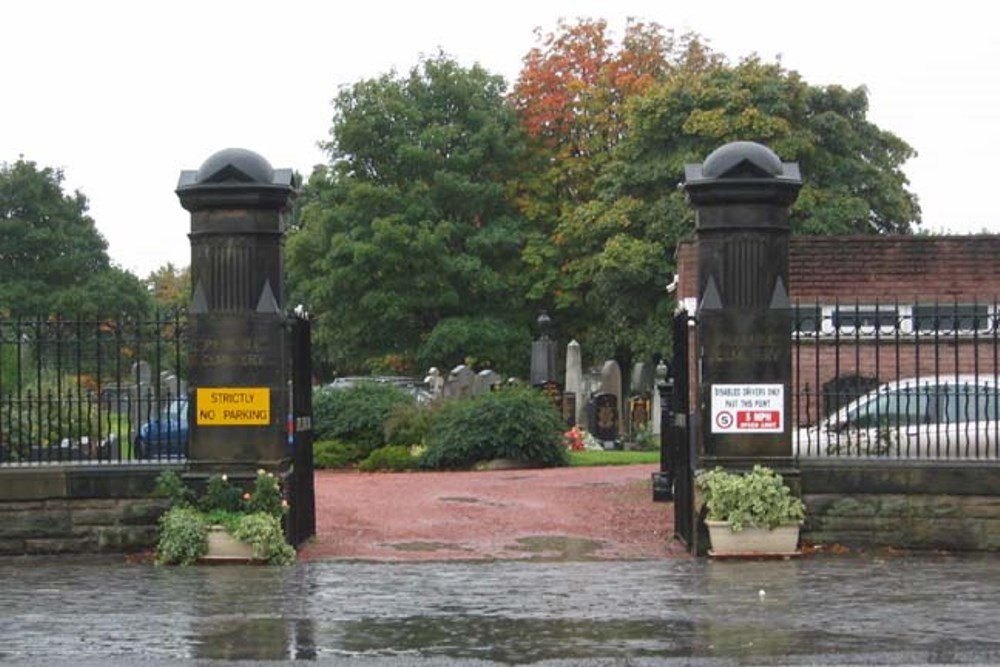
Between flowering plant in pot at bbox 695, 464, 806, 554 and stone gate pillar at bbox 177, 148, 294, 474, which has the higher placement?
stone gate pillar at bbox 177, 148, 294, 474

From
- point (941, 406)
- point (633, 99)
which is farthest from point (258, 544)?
point (633, 99)

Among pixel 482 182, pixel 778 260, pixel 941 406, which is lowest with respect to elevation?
pixel 941 406

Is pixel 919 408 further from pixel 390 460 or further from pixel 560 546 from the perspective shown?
pixel 390 460

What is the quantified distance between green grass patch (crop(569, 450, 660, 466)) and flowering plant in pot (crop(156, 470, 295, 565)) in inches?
520

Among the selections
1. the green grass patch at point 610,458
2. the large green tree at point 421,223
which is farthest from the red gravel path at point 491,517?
the large green tree at point 421,223

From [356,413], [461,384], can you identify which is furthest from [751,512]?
[461,384]

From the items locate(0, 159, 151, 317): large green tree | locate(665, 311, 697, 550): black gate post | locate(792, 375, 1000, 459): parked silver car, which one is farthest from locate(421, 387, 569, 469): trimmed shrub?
locate(0, 159, 151, 317): large green tree

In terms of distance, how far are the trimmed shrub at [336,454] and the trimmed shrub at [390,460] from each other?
0.32 metres

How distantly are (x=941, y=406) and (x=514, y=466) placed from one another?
416 inches

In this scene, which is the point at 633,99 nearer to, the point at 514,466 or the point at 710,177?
the point at 514,466

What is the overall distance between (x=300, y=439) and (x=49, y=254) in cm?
5268

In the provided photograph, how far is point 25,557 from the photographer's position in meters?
14.8

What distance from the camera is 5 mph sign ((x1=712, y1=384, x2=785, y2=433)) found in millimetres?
14641

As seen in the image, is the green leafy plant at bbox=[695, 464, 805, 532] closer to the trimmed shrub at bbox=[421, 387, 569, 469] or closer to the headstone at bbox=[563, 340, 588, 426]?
the trimmed shrub at bbox=[421, 387, 569, 469]
